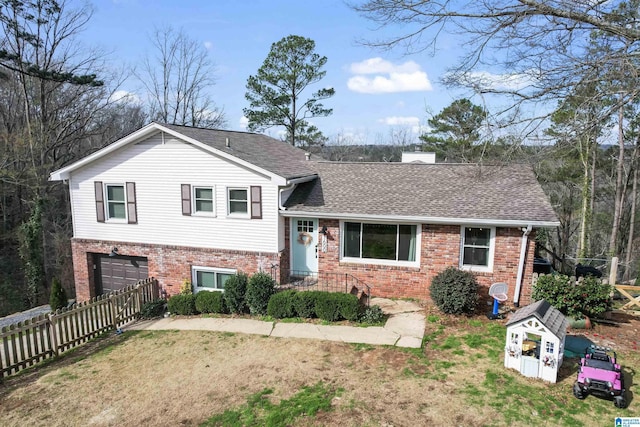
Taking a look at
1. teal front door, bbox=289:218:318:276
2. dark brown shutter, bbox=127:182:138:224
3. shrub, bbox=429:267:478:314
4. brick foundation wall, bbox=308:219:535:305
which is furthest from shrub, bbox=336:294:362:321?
dark brown shutter, bbox=127:182:138:224

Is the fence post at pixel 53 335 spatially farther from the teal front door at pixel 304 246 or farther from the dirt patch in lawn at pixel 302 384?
the teal front door at pixel 304 246

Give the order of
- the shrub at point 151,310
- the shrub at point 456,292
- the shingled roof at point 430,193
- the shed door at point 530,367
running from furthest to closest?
the shrub at point 151,310
the shingled roof at point 430,193
the shrub at point 456,292
the shed door at point 530,367

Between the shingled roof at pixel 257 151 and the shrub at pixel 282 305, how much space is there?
395 centimetres

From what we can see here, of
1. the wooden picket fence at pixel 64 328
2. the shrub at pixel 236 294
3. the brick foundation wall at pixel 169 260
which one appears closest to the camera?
the wooden picket fence at pixel 64 328

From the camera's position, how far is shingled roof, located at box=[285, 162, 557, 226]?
474 inches

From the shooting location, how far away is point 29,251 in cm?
2184

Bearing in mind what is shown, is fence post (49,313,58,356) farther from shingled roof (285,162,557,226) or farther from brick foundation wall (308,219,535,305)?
shingled roof (285,162,557,226)

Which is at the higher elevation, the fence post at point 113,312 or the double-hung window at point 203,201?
the double-hung window at point 203,201

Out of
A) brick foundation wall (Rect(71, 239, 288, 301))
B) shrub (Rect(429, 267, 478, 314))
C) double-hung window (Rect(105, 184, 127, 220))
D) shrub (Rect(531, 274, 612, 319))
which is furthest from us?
double-hung window (Rect(105, 184, 127, 220))

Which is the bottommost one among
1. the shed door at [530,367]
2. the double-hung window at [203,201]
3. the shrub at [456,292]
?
the shed door at [530,367]

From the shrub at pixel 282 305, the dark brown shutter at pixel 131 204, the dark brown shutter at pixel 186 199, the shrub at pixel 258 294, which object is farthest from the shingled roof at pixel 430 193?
the dark brown shutter at pixel 131 204

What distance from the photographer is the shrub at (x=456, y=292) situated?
11.0m

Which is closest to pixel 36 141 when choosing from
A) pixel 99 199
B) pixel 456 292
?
pixel 99 199

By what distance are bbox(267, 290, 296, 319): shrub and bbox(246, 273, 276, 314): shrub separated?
1.10 ft
